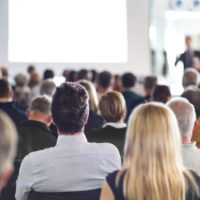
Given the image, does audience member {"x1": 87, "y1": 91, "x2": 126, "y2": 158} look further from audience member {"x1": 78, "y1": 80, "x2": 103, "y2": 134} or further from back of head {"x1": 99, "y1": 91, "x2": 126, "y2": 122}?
audience member {"x1": 78, "y1": 80, "x2": 103, "y2": 134}

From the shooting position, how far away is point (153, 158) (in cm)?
163

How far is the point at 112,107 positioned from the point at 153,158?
1718mm

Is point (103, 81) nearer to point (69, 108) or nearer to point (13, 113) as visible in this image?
point (13, 113)

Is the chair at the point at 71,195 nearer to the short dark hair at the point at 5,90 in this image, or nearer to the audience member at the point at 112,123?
the audience member at the point at 112,123

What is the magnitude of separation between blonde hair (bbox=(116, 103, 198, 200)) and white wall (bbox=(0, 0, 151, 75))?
8708mm

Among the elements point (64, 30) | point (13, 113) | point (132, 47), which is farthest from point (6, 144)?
point (132, 47)

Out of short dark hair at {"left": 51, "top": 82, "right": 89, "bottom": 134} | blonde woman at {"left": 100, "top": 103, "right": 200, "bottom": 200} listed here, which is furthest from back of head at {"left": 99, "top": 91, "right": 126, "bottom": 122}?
blonde woman at {"left": 100, "top": 103, "right": 200, "bottom": 200}

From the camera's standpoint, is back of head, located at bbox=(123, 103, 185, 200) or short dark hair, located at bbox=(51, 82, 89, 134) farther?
short dark hair, located at bbox=(51, 82, 89, 134)

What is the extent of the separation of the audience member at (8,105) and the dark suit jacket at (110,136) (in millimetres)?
1093

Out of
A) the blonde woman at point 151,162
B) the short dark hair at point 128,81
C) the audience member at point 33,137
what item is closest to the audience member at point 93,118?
the audience member at point 33,137

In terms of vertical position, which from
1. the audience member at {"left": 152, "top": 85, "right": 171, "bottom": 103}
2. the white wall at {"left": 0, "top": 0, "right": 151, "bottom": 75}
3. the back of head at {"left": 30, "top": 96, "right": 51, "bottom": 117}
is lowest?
the back of head at {"left": 30, "top": 96, "right": 51, "bottom": 117}

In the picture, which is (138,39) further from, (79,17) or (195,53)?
(195,53)

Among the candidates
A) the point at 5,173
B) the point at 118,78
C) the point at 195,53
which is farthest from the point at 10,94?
the point at 195,53

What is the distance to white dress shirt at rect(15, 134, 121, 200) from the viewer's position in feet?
6.64
